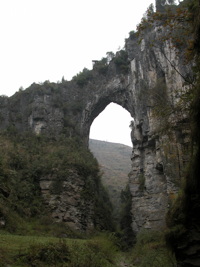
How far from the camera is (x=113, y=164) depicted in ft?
237

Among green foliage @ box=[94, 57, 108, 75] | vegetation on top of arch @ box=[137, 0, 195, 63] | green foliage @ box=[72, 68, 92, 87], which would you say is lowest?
vegetation on top of arch @ box=[137, 0, 195, 63]

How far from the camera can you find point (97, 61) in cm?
3716

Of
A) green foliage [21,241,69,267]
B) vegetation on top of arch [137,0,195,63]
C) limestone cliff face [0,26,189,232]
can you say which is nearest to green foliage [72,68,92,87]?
limestone cliff face [0,26,189,232]

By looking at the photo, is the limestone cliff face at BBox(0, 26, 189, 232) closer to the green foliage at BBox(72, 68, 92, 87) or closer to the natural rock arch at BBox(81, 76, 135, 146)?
the natural rock arch at BBox(81, 76, 135, 146)

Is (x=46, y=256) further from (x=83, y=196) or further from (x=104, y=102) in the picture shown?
(x=104, y=102)

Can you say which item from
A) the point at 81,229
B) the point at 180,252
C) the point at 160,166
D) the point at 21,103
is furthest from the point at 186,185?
the point at 21,103

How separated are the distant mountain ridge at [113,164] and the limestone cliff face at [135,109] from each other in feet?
37.4

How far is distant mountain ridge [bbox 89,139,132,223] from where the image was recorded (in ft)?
164

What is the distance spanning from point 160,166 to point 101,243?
47.4 feet

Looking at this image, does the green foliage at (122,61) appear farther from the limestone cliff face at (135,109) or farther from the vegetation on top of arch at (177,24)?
the vegetation on top of arch at (177,24)

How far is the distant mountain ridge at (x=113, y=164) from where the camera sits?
50.1m

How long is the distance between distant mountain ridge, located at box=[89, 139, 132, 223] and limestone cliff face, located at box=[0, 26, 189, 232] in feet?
37.4

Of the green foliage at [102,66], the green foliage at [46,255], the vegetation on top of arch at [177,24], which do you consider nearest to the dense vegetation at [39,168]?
the green foliage at [46,255]

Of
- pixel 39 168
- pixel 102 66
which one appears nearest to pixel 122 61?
pixel 102 66
